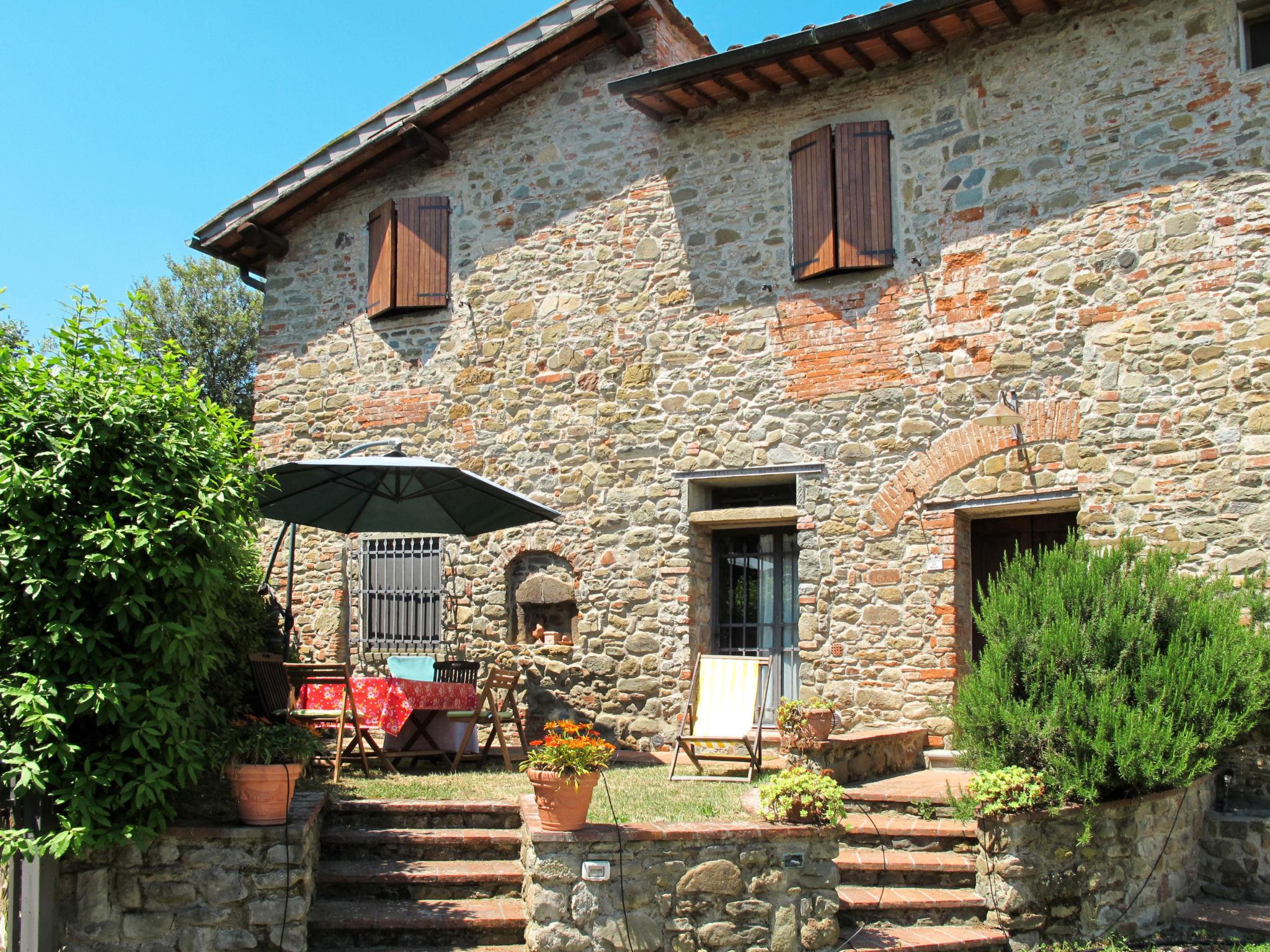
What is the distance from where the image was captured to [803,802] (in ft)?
19.0

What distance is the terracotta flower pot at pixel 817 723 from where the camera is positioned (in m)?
7.11

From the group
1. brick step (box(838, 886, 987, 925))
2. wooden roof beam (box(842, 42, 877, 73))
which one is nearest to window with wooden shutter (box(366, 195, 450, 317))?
wooden roof beam (box(842, 42, 877, 73))

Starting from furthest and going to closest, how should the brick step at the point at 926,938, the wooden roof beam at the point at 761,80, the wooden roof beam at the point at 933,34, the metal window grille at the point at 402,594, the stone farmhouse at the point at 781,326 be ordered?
the metal window grille at the point at 402,594
the wooden roof beam at the point at 761,80
the wooden roof beam at the point at 933,34
the stone farmhouse at the point at 781,326
the brick step at the point at 926,938

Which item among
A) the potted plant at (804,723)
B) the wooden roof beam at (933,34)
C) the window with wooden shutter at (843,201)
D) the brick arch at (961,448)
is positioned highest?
the wooden roof beam at (933,34)

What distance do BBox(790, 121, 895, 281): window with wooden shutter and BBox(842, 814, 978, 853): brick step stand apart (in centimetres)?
432

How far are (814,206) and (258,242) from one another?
558cm

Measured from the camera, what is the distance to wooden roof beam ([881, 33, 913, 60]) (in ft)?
28.7

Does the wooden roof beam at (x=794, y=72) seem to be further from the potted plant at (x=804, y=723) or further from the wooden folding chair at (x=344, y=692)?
the wooden folding chair at (x=344, y=692)

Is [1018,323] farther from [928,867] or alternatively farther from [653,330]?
[928,867]

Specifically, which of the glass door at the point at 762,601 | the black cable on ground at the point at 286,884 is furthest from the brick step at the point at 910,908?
the glass door at the point at 762,601

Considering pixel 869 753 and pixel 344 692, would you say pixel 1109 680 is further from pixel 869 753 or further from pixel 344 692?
pixel 344 692

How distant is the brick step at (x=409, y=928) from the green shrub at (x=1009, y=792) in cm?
240

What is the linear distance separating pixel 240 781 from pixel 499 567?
4.87 meters

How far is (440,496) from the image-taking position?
850 cm
